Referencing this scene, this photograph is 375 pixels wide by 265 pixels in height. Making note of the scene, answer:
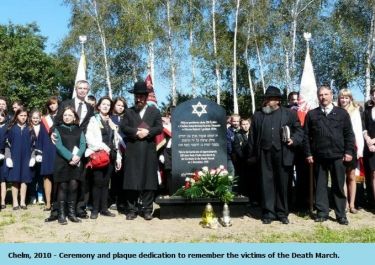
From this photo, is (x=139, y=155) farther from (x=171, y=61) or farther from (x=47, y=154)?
(x=171, y=61)

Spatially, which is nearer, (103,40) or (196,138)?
(196,138)

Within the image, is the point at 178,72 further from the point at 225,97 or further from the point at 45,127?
the point at 45,127

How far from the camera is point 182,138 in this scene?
25.6 feet

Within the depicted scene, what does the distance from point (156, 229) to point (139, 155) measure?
4.06 feet

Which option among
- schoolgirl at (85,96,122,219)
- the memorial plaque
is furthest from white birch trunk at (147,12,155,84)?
schoolgirl at (85,96,122,219)

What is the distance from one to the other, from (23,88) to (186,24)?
16978 mm

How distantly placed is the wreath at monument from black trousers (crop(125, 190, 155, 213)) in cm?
53

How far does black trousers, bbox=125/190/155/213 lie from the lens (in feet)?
24.4

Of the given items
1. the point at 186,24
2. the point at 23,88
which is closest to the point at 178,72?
the point at 186,24

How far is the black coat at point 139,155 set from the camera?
730cm

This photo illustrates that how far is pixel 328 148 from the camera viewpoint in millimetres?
6961

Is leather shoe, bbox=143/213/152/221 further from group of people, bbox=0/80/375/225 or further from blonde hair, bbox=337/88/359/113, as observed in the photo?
blonde hair, bbox=337/88/359/113

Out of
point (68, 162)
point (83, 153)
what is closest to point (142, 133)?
point (83, 153)

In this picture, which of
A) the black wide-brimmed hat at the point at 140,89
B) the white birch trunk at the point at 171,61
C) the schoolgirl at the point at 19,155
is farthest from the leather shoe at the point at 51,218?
the white birch trunk at the point at 171,61
